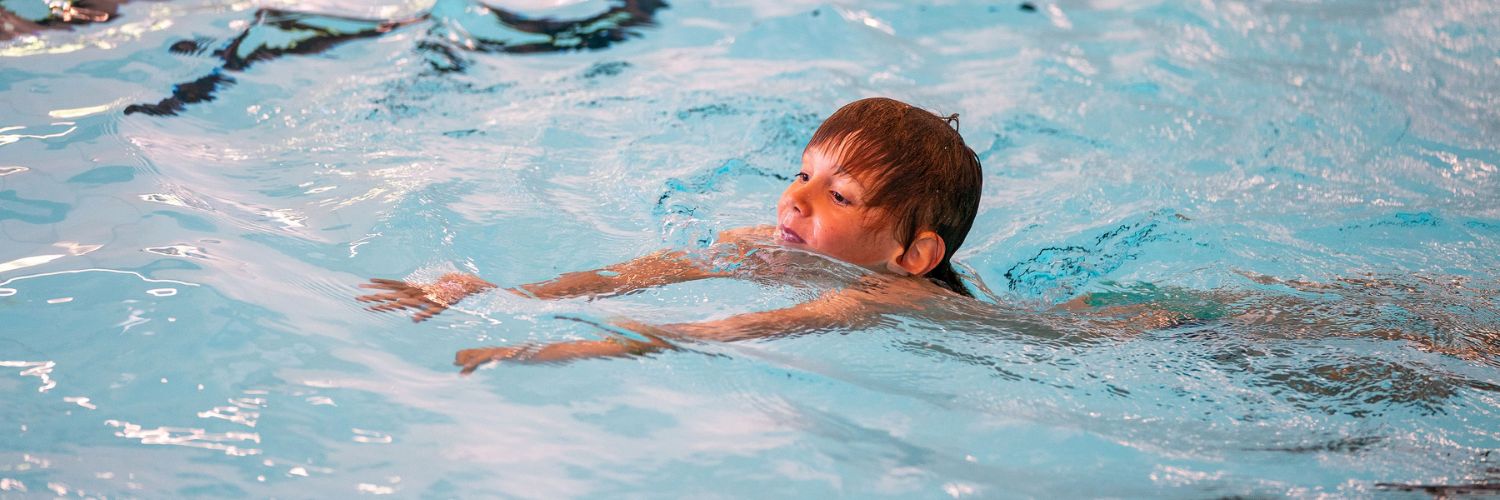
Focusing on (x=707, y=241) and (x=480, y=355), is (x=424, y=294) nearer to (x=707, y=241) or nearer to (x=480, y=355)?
(x=480, y=355)

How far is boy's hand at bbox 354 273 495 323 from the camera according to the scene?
2598 millimetres

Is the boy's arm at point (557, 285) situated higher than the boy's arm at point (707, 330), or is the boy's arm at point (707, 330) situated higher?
the boy's arm at point (707, 330)

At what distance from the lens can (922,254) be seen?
3088 mm

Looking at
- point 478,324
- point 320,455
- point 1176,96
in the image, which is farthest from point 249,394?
point 1176,96

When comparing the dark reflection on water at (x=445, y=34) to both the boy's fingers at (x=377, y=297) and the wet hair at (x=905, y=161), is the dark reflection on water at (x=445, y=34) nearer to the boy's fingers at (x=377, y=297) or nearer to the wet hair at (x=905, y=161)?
the boy's fingers at (x=377, y=297)

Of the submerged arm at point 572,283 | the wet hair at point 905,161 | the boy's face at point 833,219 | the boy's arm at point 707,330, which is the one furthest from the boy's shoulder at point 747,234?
the boy's arm at point 707,330

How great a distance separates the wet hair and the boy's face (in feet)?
0.08

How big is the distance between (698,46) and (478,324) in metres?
3.34

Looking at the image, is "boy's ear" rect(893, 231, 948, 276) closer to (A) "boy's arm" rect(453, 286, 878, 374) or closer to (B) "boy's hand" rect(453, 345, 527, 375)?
(A) "boy's arm" rect(453, 286, 878, 374)

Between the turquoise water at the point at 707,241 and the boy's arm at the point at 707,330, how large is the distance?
0.14 ft

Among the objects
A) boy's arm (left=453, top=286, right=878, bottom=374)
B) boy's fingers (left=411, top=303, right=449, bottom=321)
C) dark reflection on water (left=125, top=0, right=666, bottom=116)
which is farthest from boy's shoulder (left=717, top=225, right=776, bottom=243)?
dark reflection on water (left=125, top=0, right=666, bottom=116)

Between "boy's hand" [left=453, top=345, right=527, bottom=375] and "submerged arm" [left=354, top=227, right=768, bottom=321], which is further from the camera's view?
"submerged arm" [left=354, top=227, right=768, bottom=321]

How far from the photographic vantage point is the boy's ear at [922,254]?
309 centimetres

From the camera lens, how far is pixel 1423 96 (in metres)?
5.24
